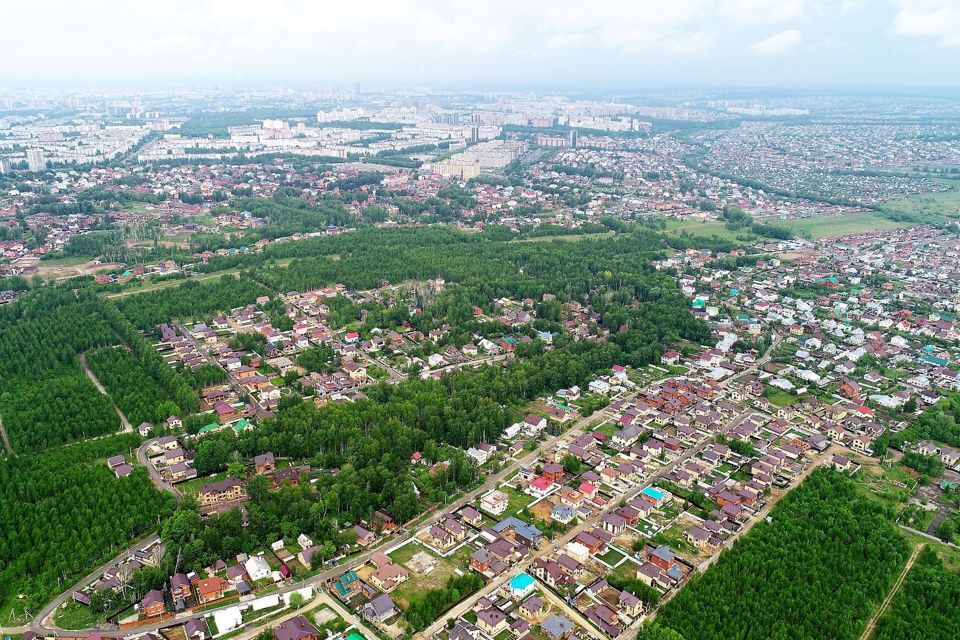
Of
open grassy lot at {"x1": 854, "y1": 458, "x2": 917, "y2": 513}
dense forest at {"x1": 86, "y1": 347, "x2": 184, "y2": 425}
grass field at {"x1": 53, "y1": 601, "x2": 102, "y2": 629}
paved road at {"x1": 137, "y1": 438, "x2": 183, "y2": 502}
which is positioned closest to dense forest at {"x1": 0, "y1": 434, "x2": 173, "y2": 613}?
paved road at {"x1": 137, "y1": 438, "x2": 183, "y2": 502}

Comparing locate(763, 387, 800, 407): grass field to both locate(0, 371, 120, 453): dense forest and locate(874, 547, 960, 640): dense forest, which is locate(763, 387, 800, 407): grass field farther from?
locate(0, 371, 120, 453): dense forest

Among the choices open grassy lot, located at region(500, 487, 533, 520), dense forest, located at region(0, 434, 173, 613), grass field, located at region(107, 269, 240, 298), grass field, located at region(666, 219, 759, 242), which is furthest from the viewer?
grass field, located at region(666, 219, 759, 242)

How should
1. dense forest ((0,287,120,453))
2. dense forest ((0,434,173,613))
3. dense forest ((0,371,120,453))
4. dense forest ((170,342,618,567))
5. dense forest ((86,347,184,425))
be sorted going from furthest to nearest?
1. dense forest ((86,347,184,425))
2. dense forest ((0,287,120,453))
3. dense forest ((0,371,120,453))
4. dense forest ((170,342,618,567))
5. dense forest ((0,434,173,613))

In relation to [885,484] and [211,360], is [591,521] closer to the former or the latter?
[885,484]

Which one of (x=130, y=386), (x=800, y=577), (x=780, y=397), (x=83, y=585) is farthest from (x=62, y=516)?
(x=780, y=397)

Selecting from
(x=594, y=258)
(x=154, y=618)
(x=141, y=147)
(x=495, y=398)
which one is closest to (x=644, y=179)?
(x=594, y=258)

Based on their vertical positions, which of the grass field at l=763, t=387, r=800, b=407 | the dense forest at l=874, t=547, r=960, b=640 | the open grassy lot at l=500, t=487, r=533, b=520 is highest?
the dense forest at l=874, t=547, r=960, b=640
